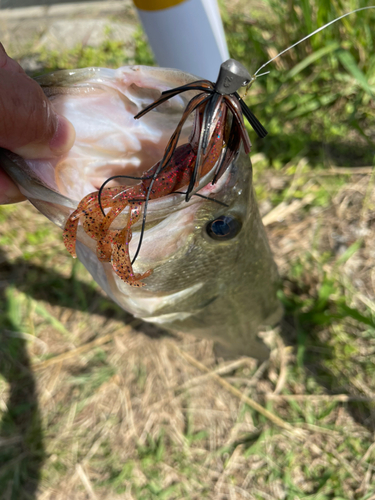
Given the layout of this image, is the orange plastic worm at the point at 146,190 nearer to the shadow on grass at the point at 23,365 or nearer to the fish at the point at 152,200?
the fish at the point at 152,200

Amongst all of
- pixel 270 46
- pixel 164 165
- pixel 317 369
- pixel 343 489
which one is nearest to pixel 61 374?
pixel 317 369

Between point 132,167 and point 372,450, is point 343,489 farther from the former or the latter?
point 132,167

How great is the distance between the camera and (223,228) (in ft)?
2.69

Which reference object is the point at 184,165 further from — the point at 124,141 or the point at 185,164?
the point at 124,141

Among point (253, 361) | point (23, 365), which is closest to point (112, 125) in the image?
point (253, 361)

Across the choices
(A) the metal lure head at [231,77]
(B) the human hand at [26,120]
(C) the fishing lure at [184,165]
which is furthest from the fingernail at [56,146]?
(A) the metal lure head at [231,77]

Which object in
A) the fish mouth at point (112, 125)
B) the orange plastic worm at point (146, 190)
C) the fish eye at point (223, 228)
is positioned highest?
the fish mouth at point (112, 125)

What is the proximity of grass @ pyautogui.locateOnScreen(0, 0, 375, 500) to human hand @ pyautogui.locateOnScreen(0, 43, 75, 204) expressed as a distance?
4.74 ft

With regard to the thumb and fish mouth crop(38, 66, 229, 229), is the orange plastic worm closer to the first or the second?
fish mouth crop(38, 66, 229, 229)

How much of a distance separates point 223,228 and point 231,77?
30 cm

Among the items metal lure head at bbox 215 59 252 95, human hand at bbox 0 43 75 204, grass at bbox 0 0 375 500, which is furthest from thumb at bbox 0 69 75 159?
grass at bbox 0 0 375 500

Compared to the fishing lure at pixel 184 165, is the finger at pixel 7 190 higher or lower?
higher

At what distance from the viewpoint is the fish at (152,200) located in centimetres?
73

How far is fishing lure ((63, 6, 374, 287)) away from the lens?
25.7 inches
